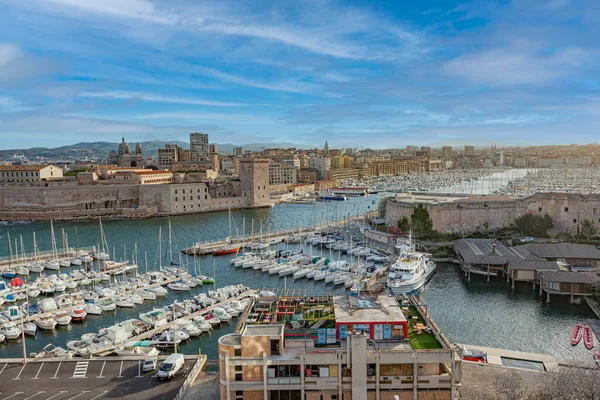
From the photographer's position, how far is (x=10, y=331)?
14.1 metres

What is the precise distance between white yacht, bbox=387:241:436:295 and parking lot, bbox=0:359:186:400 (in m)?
9.68

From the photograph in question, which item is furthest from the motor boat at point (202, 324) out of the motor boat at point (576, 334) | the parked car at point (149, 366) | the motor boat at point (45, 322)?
the motor boat at point (576, 334)

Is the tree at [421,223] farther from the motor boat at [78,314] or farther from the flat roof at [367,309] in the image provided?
the motor boat at [78,314]

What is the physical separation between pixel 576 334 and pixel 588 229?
1319cm

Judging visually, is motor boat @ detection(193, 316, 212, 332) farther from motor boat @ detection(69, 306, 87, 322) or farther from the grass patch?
the grass patch

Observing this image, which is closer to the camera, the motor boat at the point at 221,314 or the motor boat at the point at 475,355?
the motor boat at the point at 475,355

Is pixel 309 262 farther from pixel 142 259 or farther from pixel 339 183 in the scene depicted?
pixel 339 183

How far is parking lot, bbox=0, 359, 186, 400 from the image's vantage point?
29.3ft

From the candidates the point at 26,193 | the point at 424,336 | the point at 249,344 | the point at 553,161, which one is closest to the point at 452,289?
the point at 424,336

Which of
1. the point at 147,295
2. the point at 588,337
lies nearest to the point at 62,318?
the point at 147,295

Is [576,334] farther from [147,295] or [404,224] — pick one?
[147,295]

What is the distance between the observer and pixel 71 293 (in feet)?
59.3

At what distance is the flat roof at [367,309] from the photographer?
A: 29.1 feet

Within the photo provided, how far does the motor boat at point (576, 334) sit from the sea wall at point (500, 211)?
14.0 metres
